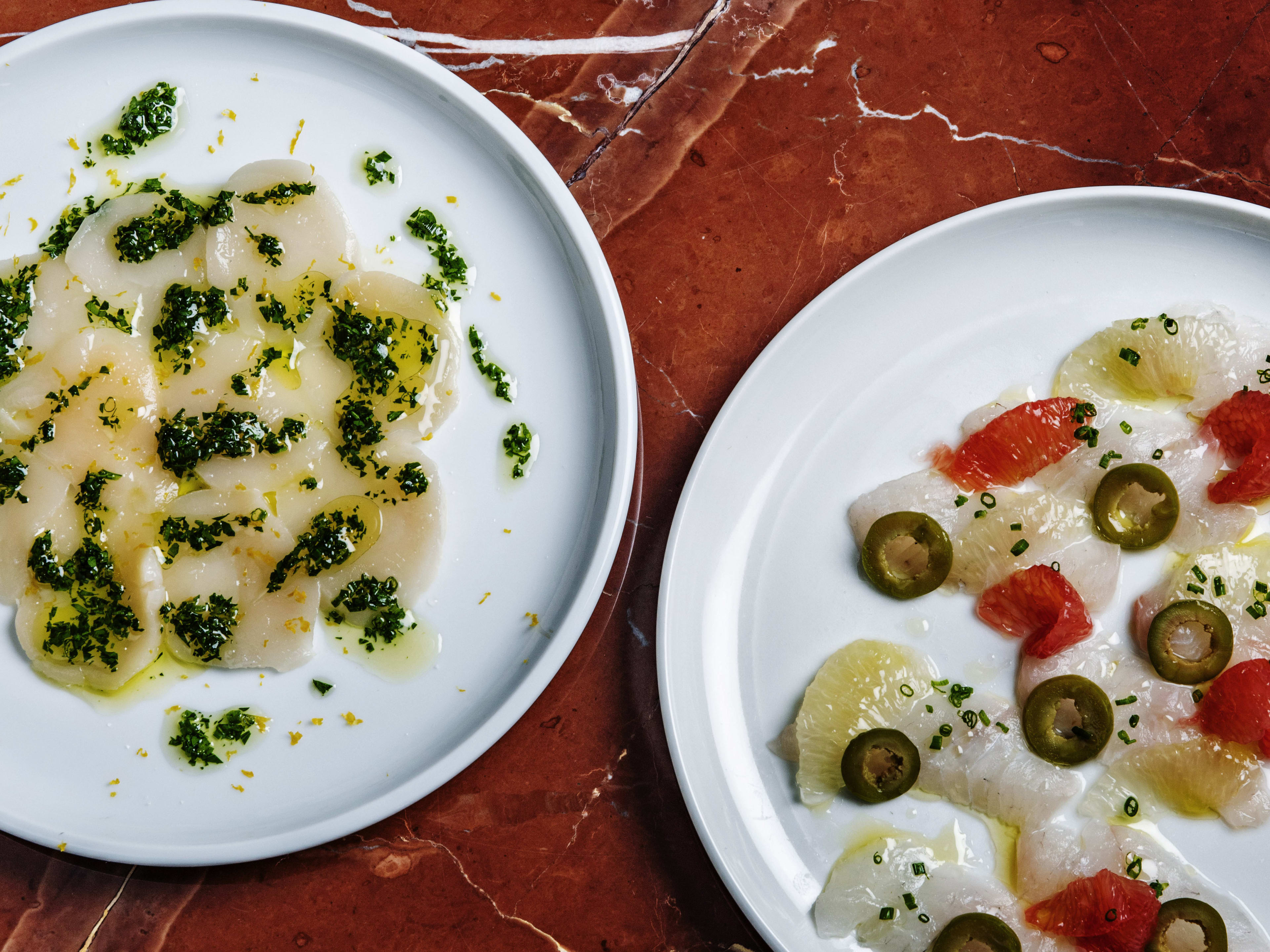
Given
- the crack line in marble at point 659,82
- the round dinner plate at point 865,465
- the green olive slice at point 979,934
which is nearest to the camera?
the green olive slice at point 979,934

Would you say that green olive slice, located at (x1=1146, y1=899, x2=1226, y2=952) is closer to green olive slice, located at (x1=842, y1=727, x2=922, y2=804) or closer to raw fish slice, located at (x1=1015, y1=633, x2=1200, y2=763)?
raw fish slice, located at (x1=1015, y1=633, x2=1200, y2=763)

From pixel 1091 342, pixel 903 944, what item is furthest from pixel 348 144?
pixel 903 944

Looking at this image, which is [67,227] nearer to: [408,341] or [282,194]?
[282,194]

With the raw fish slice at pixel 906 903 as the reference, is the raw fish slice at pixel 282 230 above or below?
above

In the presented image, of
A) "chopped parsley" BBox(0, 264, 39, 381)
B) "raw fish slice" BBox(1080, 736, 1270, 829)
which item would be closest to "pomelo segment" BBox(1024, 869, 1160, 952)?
"raw fish slice" BBox(1080, 736, 1270, 829)

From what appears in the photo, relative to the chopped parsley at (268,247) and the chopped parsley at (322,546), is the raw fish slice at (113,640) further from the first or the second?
the chopped parsley at (268,247)

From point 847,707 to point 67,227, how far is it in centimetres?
181

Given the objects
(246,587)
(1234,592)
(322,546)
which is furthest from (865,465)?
(246,587)

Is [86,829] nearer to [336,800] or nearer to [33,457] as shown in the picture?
[336,800]

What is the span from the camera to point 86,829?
151cm

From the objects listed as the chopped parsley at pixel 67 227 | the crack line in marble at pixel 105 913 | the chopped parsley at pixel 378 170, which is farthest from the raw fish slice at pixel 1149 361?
the crack line in marble at pixel 105 913

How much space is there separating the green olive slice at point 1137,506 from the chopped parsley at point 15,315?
2.15 meters

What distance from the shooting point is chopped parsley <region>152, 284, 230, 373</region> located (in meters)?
1.57

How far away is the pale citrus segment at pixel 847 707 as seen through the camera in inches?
60.7
